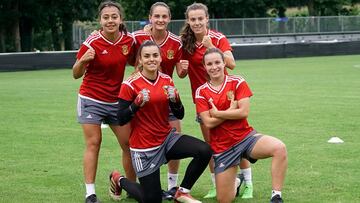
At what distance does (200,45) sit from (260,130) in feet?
16.7

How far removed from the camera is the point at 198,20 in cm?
796

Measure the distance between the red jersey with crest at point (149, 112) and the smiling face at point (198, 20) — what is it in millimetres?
759

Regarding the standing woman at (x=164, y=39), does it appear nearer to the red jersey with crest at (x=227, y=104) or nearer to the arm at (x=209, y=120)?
the red jersey with crest at (x=227, y=104)

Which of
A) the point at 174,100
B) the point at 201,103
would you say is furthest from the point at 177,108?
the point at 201,103

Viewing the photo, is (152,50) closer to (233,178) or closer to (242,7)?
(233,178)

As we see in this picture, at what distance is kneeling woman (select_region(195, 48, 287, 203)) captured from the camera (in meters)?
7.42

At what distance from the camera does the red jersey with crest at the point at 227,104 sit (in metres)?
7.52

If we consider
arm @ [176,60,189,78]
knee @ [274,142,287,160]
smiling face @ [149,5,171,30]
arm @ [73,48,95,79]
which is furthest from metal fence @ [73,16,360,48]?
knee @ [274,142,287,160]

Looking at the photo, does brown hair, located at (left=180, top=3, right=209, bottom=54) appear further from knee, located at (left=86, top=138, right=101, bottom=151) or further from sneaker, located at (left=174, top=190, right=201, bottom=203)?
sneaker, located at (left=174, top=190, right=201, bottom=203)

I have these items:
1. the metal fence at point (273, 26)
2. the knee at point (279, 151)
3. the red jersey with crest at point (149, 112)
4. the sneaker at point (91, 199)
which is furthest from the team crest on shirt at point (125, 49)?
the metal fence at point (273, 26)

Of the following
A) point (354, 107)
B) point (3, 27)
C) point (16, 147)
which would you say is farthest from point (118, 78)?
point (3, 27)

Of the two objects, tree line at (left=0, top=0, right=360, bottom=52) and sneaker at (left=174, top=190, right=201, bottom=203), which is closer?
sneaker at (left=174, top=190, right=201, bottom=203)

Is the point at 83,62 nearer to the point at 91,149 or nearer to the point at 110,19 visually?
the point at 110,19

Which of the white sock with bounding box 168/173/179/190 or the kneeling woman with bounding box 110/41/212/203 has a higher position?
the kneeling woman with bounding box 110/41/212/203
